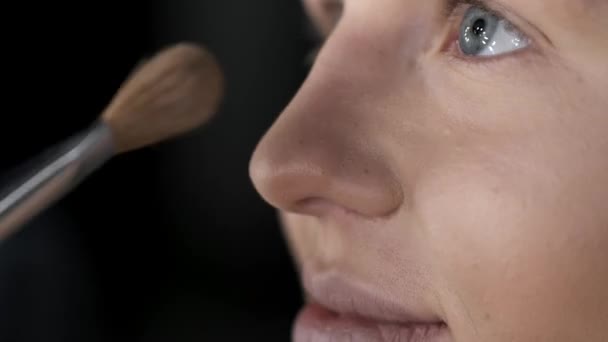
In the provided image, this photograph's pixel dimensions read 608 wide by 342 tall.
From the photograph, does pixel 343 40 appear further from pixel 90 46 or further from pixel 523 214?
pixel 90 46

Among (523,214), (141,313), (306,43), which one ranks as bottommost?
(141,313)

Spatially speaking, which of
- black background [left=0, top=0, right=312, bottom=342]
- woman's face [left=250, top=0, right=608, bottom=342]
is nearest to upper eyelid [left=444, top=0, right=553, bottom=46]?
woman's face [left=250, top=0, right=608, bottom=342]

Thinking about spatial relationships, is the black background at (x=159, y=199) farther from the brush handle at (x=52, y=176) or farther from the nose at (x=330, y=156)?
the nose at (x=330, y=156)

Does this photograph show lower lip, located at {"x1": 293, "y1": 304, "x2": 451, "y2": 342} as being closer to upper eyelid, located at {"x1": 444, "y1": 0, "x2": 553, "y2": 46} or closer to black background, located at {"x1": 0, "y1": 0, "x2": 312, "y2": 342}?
upper eyelid, located at {"x1": 444, "y1": 0, "x2": 553, "y2": 46}

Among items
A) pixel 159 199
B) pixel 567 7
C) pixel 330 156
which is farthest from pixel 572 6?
pixel 159 199

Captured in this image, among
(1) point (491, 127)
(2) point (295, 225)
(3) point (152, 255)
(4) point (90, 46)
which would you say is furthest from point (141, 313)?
(1) point (491, 127)

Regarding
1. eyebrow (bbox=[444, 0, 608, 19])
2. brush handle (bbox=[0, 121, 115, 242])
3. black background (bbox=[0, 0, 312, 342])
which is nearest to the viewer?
eyebrow (bbox=[444, 0, 608, 19])

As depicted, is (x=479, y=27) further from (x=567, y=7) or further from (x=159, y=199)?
A: (x=159, y=199)
